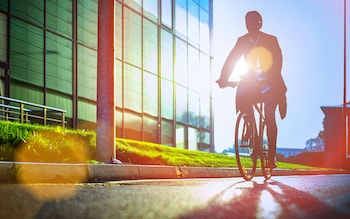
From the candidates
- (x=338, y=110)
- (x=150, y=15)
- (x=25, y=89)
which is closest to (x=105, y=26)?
(x=25, y=89)

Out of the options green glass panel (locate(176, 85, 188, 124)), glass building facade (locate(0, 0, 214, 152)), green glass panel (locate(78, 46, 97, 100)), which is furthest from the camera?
green glass panel (locate(176, 85, 188, 124))

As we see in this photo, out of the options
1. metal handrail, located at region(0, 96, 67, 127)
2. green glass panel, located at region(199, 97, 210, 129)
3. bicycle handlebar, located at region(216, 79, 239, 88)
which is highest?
green glass panel, located at region(199, 97, 210, 129)

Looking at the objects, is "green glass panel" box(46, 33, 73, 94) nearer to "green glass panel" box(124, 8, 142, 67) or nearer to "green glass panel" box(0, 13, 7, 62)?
"green glass panel" box(0, 13, 7, 62)

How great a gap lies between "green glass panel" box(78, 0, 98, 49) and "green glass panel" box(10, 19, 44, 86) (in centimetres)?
272

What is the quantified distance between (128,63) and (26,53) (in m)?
7.18

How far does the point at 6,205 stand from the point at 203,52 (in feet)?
109

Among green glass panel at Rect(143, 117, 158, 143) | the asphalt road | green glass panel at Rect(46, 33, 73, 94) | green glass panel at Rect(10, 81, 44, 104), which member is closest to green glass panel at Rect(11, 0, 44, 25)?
green glass panel at Rect(46, 33, 73, 94)

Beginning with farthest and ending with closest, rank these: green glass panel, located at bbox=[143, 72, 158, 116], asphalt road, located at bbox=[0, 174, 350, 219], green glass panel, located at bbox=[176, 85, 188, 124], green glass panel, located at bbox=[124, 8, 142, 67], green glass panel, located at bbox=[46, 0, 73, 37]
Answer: green glass panel, located at bbox=[176, 85, 188, 124], green glass panel, located at bbox=[143, 72, 158, 116], green glass panel, located at bbox=[124, 8, 142, 67], green glass panel, located at bbox=[46, 0, 73, 37], asphalt road, located at bbox=[0, 174, 350, 219]

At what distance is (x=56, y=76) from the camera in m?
23.0

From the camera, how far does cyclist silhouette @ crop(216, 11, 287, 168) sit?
8344 mm

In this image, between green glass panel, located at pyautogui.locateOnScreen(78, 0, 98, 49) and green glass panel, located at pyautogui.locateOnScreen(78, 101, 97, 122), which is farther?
green glass panel, located at pyautogui.locateOnScreen(78, 0, 98, 49)

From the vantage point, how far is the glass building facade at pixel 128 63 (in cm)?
2150

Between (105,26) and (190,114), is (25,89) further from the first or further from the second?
(190,114)

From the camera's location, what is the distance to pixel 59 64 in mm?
23266
